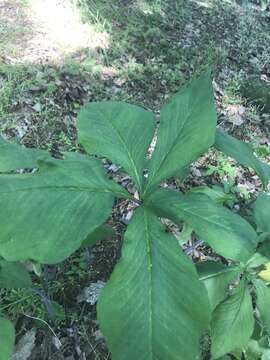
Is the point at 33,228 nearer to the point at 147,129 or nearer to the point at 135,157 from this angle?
the point at 135,157

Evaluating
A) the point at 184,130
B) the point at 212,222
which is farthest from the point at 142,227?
the point at 184,130

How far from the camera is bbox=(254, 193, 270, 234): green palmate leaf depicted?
1.63 m

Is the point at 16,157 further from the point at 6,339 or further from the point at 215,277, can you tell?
the point at 215,277

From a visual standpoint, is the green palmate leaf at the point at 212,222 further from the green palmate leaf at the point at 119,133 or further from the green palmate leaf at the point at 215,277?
the green palmate leaf at the point at 215,277

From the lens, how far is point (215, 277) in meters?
1.62

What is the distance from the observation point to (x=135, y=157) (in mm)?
1465

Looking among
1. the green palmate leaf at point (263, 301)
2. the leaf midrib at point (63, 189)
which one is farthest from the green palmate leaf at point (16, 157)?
the green palmate leaf at point (263, 301)

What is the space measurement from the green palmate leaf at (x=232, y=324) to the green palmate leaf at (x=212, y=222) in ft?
1.42

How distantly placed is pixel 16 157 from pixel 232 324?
100 cm

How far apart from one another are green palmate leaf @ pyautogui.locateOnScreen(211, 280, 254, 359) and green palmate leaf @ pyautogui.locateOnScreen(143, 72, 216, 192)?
22.7 inches

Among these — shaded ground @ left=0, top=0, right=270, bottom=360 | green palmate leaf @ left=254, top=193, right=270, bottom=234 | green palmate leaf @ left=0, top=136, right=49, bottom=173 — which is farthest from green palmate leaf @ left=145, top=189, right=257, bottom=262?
shaded ground @ left=0, top=0, right=270, bottom=360

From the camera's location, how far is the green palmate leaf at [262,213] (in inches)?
64.3

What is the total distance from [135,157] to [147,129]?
13cm

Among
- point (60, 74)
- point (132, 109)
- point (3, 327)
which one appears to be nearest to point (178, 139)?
point (132, 109)
